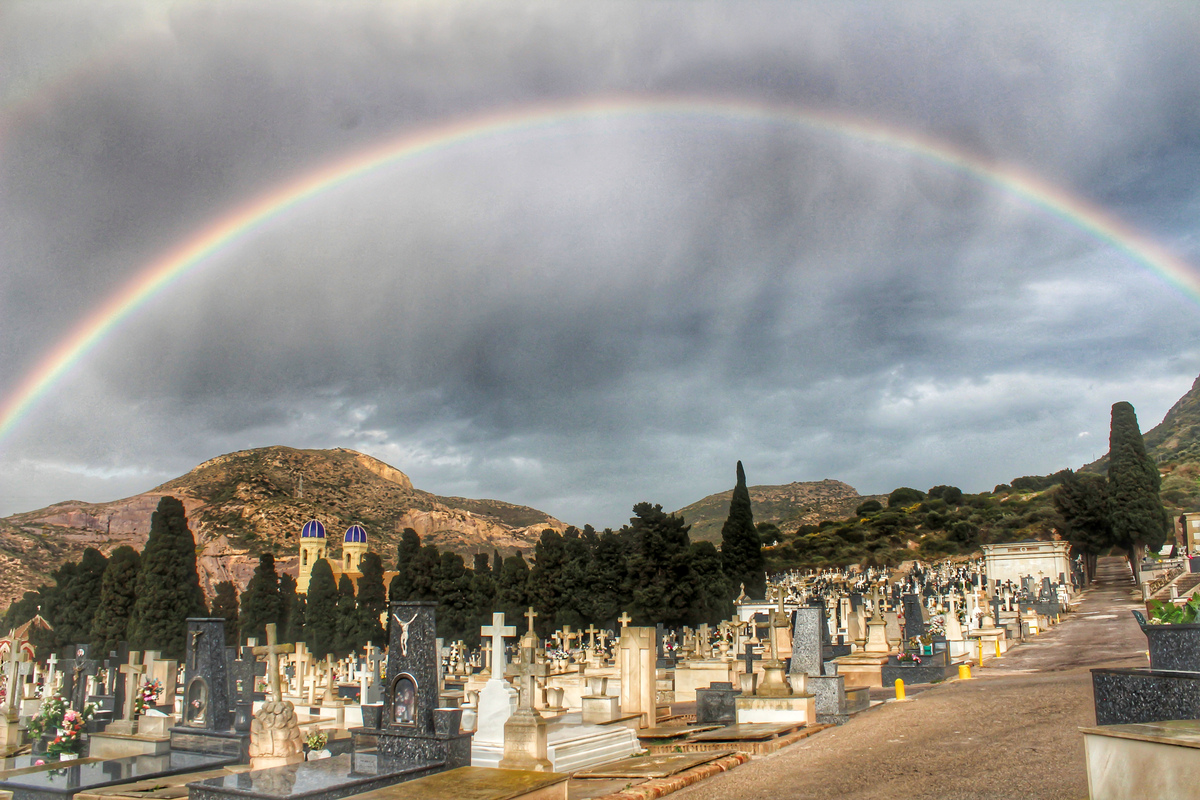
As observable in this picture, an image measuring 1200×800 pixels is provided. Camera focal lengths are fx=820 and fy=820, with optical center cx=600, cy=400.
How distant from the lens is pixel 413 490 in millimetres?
152125

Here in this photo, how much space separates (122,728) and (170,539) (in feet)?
99.1

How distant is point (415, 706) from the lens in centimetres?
884

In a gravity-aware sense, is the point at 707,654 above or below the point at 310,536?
below

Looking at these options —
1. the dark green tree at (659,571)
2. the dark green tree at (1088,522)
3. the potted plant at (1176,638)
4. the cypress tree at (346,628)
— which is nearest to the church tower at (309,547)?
the cypress tree at (346,628)

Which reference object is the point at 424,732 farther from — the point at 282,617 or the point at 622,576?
the point at 282,617

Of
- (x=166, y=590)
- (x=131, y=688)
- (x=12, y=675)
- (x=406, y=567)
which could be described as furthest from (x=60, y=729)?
(x=406, y=567)

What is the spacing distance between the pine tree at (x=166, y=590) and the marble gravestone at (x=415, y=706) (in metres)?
35.0

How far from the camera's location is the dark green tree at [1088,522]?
63.5 meters

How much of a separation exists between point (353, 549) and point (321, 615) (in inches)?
1417

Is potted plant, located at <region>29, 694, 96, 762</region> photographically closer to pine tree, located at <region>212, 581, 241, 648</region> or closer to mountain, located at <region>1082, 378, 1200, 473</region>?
pine tree, located at <region>212, 581, 241, 648</region>

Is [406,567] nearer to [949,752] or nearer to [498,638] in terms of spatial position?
[498,638]

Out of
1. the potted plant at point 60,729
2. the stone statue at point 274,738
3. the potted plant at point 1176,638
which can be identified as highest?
the potted plant at point 1176,638

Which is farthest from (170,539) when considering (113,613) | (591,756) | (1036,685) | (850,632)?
(1036,685)

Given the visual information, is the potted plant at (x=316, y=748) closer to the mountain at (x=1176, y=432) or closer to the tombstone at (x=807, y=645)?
the tombstone at (x=807, y=645)
